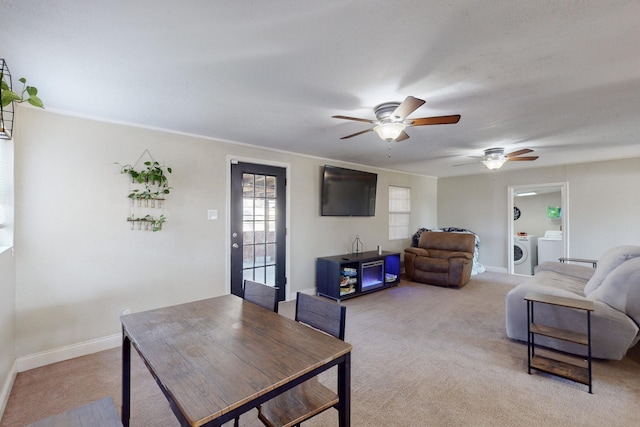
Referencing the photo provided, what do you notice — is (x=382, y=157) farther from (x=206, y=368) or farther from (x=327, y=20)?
(x=206, y=368)

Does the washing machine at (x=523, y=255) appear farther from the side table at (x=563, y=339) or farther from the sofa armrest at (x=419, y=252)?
the side table at (x=563, y=339)

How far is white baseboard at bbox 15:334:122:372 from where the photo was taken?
8.15ft

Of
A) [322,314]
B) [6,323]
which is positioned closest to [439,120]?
[322,314]

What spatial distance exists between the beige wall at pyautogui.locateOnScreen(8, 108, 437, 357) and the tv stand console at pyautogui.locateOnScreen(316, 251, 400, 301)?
1562 millimetres

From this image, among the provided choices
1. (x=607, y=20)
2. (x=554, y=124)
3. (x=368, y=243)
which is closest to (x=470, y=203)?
(x=368, y=243)

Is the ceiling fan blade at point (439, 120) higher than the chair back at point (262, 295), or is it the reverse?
the ceiling fan blade at point (439, 120)

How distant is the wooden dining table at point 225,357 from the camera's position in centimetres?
95

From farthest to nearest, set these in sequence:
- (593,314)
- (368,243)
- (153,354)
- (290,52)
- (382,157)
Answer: (368,243), (382,157), (593,314), (290,52), (153,354)

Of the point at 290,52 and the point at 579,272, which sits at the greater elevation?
the point at 290,52

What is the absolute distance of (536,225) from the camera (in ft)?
23.9

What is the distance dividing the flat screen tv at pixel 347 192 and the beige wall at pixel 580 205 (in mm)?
2889

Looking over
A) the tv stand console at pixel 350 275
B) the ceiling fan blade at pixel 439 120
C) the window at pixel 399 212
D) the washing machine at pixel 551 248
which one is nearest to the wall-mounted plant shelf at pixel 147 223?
the tv stand console at pixel 350 275

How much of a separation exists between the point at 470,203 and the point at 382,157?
333cm

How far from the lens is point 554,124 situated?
3.12m
